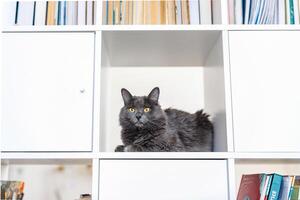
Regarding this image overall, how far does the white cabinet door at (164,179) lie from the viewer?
1.12 metres

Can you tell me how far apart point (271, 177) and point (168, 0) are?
78cm

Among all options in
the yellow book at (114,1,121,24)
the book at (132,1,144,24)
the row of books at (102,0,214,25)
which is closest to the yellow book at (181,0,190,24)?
the row of books at (102,0,214,25)

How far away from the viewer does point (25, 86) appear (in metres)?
1.18

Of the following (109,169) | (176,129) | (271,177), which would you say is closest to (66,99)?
(109,169)

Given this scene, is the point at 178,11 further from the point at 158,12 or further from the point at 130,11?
the point at 130,11

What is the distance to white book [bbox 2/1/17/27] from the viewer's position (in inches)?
49.2

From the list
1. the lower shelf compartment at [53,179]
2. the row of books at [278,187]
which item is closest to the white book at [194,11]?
the row of books at [278,187]

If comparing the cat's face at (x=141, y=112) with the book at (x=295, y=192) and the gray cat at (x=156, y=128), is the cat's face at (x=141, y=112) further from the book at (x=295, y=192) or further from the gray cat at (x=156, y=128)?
the book at (x=295, y=192)

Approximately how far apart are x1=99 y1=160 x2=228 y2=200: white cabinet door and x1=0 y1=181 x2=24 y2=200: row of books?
0.25 m

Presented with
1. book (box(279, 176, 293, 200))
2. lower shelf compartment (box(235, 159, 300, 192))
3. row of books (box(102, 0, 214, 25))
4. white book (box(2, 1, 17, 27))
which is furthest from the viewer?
lower shelf compartment (box(235, 159, 300, 192))

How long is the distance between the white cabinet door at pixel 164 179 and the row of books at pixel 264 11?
52 cm

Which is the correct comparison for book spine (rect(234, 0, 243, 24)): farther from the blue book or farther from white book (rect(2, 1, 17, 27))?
white book (rect(2, 1, 17, 27))

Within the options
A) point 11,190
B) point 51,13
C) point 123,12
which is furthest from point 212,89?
point 11,190

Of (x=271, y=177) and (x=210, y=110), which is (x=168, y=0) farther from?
(x=271, y=177)
